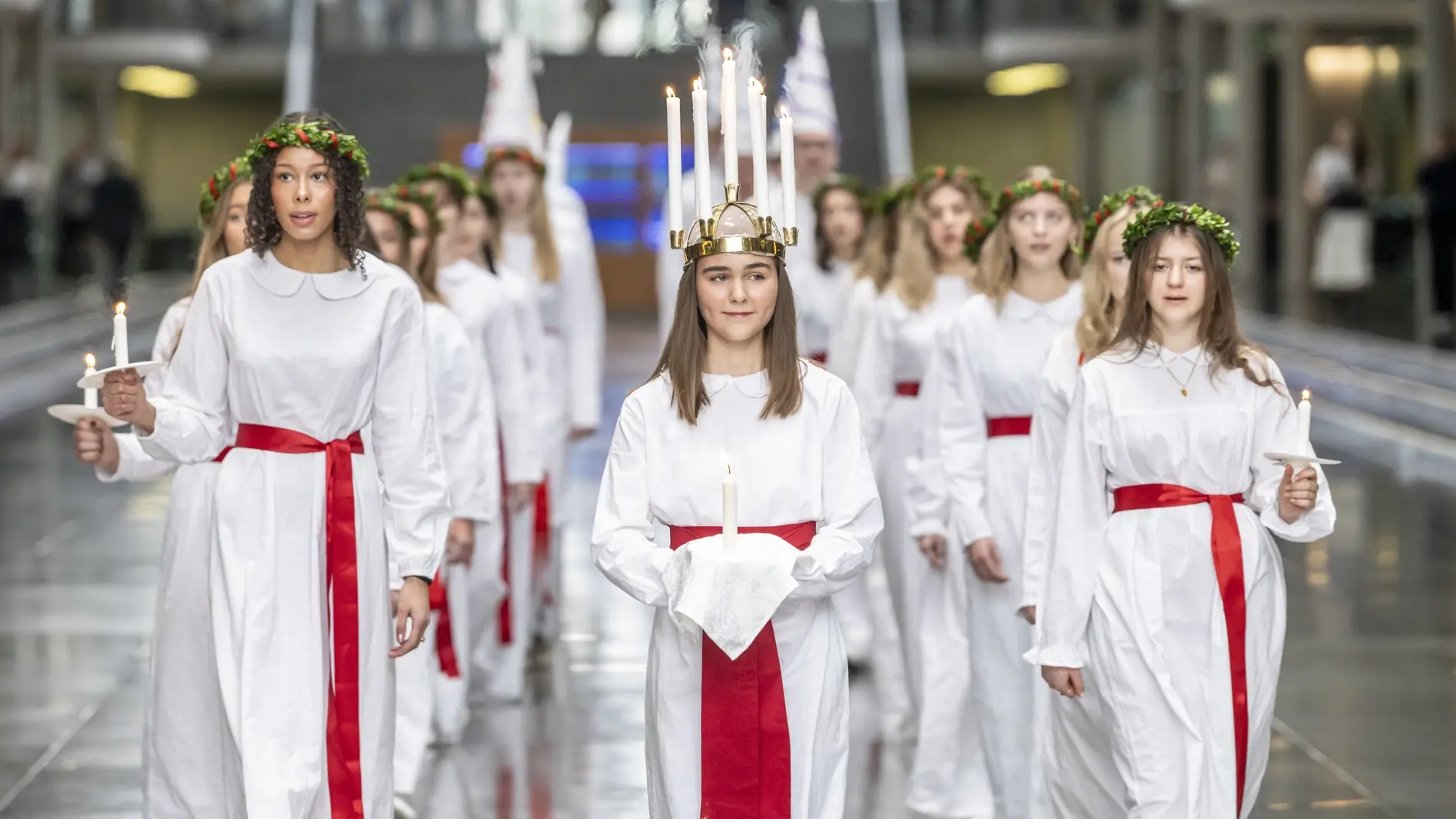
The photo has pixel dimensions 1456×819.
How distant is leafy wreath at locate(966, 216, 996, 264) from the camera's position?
695 cm

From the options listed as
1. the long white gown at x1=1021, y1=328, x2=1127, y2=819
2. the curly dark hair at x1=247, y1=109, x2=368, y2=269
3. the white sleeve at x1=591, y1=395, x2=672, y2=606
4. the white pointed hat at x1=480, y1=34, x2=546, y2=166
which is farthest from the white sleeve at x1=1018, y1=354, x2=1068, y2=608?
the white pointed hat at x1=480, y1=34, x2=546, y2=166

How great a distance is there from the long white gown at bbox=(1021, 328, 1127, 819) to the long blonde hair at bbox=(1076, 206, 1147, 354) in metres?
0.06

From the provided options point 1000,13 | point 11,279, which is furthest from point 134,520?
point 1000,13

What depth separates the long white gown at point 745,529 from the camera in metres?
4.56

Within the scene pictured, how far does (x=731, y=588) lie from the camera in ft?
13.9

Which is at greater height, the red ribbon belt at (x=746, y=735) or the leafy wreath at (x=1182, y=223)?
the leafy wreath at (x=1182, y=223)

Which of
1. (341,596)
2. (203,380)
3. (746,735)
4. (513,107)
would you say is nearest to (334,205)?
(203,380)

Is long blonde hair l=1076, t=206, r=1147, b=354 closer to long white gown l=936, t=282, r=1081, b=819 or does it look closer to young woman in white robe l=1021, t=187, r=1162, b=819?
young woman in white robe l=1021, t=187, r=1162, b=819

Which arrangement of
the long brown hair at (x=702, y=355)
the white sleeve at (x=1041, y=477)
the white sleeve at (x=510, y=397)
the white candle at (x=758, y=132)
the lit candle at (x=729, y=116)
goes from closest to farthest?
the lit candle at (x=729, y=116) < the white candle at (x=758, y=132) < the long brown hair at (x=702, y=355) < the white sleeve at (x=1041, y=477) < the white sleeve at (x=510, y=397)

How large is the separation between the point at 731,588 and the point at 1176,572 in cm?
126

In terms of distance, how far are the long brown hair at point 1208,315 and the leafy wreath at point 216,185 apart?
230 cm

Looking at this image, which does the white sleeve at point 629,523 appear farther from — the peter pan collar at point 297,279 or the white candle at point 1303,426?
the white candle at point 1303,426

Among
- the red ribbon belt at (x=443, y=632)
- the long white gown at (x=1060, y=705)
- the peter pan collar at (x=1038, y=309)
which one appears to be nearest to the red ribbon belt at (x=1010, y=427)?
the peter pan collar at (x=1038, y=309)

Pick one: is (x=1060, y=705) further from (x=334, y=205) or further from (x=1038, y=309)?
(x=334, y=205)
